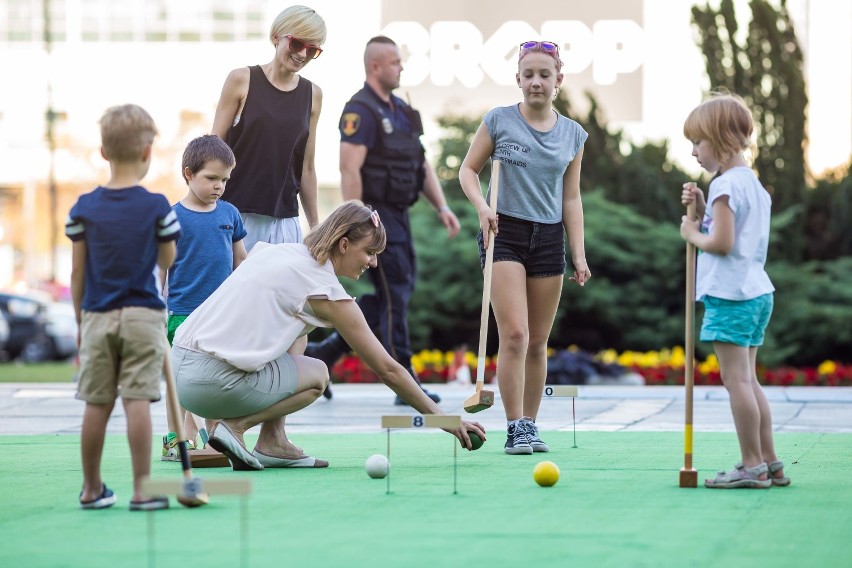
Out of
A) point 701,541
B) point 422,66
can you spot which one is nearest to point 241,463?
point 701,541

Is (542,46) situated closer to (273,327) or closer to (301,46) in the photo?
(301,46)

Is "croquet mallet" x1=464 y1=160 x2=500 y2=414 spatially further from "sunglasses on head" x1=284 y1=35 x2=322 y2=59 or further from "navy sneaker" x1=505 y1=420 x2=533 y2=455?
"sunglasses on head" x1=284 y1=35 x2=322 y2=59

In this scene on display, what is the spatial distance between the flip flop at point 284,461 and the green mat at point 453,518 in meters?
0.12

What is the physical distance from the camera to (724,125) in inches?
202

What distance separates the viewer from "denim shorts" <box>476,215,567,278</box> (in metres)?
6.52

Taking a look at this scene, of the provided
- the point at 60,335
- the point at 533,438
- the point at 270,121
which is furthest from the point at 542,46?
the point at 60,335

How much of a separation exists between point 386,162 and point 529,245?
2426mm

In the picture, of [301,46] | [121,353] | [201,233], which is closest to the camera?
[121,353]

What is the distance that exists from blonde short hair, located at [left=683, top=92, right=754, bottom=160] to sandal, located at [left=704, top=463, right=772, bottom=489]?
3.74 ft

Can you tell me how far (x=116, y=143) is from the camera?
4488 millimetres

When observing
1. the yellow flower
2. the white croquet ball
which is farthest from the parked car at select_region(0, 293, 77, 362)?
the white croquet ball

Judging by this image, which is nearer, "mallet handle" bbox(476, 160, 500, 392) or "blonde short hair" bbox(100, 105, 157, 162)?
"blonde short hair" bbox(100, 105, 157, 162)

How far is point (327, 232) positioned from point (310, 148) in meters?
1.68

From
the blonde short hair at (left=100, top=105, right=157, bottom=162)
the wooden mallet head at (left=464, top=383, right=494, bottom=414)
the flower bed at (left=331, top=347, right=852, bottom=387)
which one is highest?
the blonde short hair at (left=100, top=105, right=157, bottom=162)
